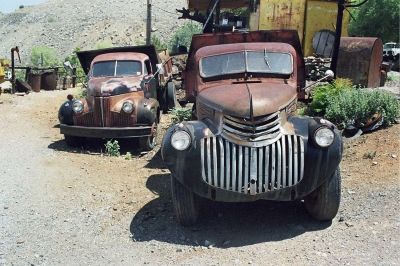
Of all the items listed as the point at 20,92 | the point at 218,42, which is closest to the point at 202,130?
the point at 218,42

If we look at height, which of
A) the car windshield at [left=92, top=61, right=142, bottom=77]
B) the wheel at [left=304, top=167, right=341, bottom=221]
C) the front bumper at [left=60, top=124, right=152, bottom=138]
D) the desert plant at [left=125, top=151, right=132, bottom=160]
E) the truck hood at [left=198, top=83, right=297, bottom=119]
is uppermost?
the truck hood at [left=198, top=83, right=297, bottom=119]

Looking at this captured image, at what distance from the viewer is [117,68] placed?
412 inches

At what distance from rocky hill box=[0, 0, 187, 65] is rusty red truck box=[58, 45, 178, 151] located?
32954mm

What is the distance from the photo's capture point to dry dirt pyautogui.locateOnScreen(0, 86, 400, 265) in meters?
4.70

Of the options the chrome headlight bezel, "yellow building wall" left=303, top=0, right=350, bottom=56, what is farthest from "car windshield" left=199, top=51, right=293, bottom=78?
"yellow building wall" left=303, top=0, right=350, bottom=56

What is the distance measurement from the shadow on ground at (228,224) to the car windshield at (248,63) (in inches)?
67.9

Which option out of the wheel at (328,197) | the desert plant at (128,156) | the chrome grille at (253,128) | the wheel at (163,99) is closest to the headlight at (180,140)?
the chrome grille at (253,128)

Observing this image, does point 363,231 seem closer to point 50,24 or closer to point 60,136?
point 60,136

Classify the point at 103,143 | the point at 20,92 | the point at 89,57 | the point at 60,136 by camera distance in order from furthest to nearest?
the point at 20,92 → the point at 89,57 → the point at 60,136 → the point at 103,143

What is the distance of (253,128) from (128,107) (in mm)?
4670

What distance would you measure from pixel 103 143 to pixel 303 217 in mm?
5547

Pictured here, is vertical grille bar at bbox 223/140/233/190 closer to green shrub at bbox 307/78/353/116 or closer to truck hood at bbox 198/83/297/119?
truck hood at bbox 198/83/297/119

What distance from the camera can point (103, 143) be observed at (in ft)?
32.8

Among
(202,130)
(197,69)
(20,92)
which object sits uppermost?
(197,69)
